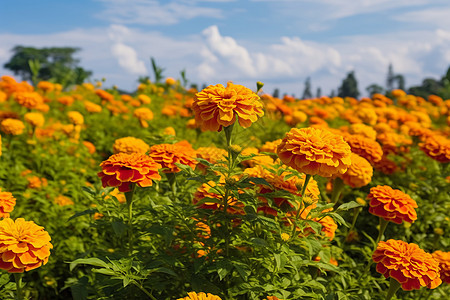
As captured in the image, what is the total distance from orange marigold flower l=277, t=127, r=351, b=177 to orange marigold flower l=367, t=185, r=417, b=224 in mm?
700

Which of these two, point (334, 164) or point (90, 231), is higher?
point (334, 164)

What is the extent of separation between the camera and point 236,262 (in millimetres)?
1688

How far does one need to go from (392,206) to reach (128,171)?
143 centimetres

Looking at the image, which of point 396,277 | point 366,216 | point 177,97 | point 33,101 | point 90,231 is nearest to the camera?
point 396,277

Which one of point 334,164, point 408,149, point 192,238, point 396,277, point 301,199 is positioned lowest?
point 408,149

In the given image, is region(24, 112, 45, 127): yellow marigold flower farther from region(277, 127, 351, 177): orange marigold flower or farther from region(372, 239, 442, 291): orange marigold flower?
region(372, 239, 442, 291): orange marigold flower

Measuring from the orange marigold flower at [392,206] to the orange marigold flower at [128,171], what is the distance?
122 centimetres

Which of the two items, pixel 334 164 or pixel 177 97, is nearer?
pixel 334 164

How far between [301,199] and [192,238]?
0.59 m

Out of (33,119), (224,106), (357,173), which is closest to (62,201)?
(33,119)

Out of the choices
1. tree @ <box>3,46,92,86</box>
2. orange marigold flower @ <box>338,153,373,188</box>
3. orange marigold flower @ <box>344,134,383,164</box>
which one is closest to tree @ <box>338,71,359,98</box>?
tree @ <box>3,46,92,86</box>

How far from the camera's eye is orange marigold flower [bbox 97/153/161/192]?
181 cm

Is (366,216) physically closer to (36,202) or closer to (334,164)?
(334,164)

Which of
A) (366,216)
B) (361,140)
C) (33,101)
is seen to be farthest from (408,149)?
(33,101)
